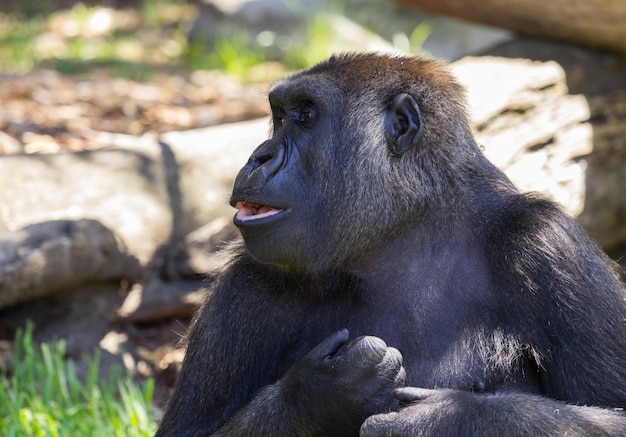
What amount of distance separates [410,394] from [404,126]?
119 cm

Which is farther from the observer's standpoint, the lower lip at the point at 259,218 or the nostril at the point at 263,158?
the nostril at the point at 263,158

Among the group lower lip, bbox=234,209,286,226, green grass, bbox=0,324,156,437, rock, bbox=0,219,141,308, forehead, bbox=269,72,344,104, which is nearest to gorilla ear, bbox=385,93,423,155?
forehead, bbox=269,72,344,104

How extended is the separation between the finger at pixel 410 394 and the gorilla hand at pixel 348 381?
0.23 feet

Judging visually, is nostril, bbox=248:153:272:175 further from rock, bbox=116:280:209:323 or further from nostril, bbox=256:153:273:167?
rock, bbox=116:280:209:323

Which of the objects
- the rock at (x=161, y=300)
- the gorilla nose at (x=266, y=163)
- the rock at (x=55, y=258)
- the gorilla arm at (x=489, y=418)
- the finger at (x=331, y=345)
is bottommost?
the rock at (x=161, y=300)

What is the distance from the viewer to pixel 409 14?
592 inches

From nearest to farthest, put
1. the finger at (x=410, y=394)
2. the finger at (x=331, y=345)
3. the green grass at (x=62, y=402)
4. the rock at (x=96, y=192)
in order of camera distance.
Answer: the finger at (x=410, y=394) < the finger at (x=331, y=345) < the green grass at (x=62, y=402) < the rock at (x=96, y=192)

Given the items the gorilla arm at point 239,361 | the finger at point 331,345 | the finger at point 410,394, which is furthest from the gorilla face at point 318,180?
the finger at point 410,394

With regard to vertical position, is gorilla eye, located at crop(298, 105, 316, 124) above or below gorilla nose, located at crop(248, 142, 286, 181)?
above

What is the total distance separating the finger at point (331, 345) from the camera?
3.62 m

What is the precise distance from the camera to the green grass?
5234mm

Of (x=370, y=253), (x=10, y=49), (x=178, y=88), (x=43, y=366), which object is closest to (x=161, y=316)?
(x=43, y=366)

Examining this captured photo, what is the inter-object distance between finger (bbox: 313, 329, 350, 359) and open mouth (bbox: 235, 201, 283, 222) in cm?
57

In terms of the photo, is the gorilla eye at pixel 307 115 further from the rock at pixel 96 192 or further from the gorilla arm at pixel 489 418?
the rock at pixel 96 192
